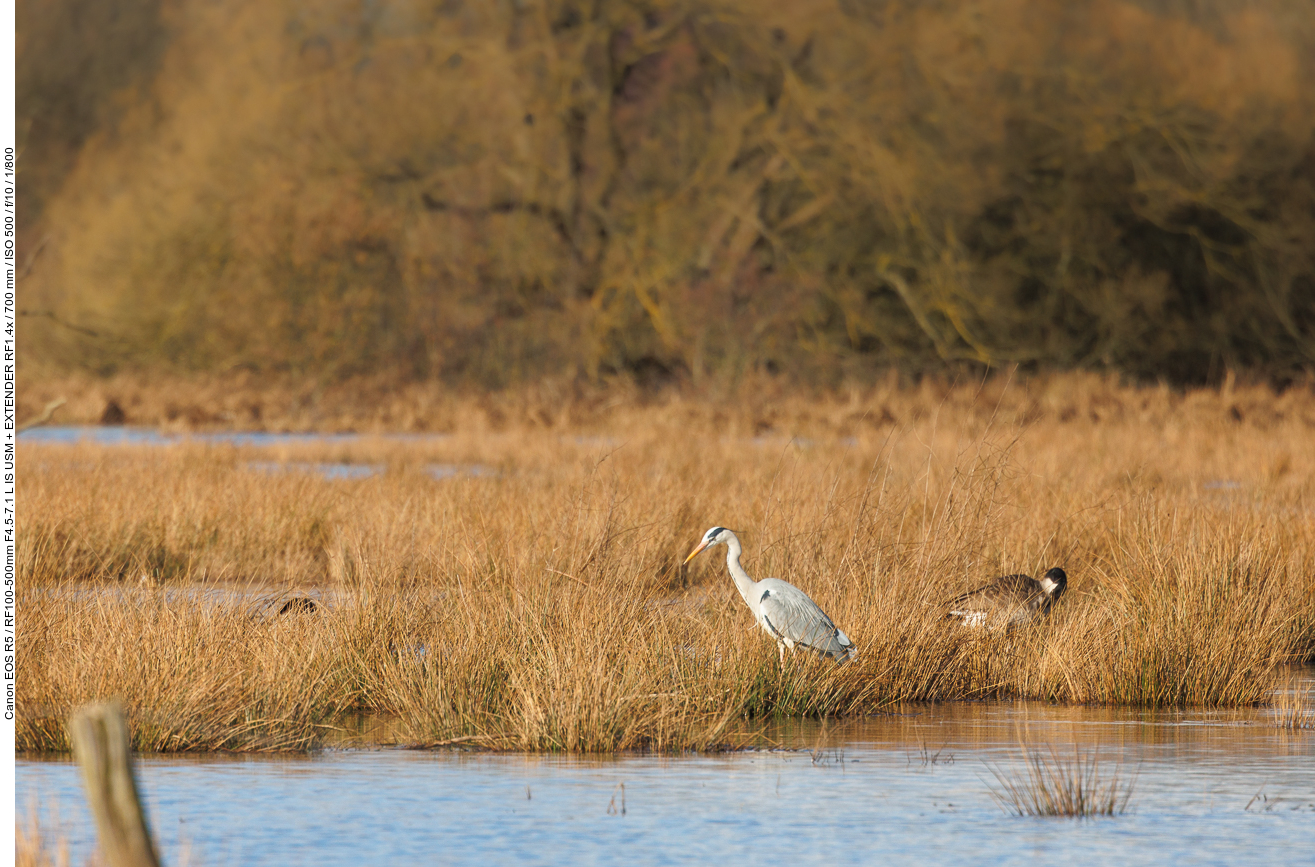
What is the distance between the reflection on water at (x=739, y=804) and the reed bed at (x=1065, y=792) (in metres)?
0.06

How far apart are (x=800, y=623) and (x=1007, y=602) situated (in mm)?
1397

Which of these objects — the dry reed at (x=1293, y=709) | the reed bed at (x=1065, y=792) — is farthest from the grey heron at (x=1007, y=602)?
the reed bed at (x=1065, y=792)

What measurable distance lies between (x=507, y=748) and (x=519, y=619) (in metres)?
0.84

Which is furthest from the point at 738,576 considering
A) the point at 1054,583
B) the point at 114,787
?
the point at 114,787

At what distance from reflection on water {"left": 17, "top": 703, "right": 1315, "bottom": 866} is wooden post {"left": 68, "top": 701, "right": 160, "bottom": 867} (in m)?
1.93

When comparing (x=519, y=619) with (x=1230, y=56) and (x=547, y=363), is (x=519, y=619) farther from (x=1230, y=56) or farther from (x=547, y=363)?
(x=1230, y=56)

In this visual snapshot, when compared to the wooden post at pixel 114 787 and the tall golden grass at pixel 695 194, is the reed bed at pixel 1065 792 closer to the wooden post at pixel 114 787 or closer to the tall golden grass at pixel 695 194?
the wooden post at pixel 114 787

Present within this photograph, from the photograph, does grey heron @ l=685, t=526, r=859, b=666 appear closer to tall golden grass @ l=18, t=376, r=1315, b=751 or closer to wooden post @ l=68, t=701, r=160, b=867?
tall golden grass @ l=18, t=376, r=1315, b=751

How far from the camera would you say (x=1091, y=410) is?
23.1 m

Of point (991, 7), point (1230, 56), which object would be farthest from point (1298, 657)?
point (1230, 56)

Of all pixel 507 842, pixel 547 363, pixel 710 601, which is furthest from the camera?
pixel 547 363

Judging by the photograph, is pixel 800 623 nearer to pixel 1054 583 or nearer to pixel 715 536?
pixel 715 536

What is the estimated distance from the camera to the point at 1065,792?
20.4ft

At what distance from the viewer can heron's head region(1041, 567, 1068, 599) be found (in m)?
9.42
